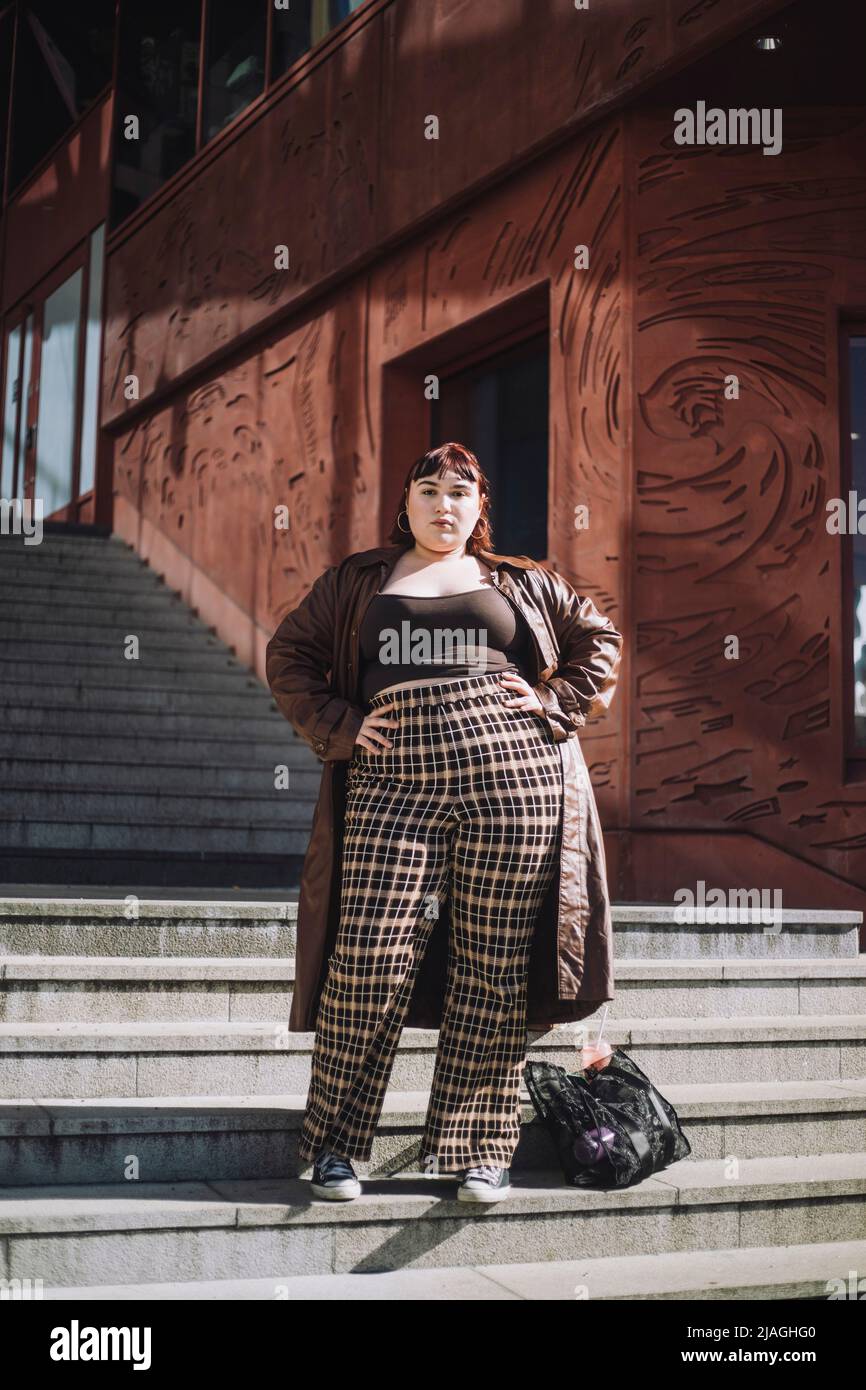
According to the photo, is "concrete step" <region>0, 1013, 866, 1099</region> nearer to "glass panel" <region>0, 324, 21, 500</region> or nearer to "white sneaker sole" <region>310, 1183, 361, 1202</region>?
"white sneaker sole" <region>310, 1183, 361, 1202</region>

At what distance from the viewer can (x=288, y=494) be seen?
1102 centimetres

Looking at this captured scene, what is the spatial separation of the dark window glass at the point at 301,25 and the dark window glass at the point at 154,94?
80.1 inches

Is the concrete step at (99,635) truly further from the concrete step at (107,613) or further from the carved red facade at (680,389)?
the carved red facade at (680,389)

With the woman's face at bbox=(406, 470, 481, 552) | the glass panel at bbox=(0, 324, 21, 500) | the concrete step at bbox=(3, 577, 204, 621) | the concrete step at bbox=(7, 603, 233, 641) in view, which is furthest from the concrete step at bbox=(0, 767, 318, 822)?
the glass panel at bbox=(0, 324, 21, 500)

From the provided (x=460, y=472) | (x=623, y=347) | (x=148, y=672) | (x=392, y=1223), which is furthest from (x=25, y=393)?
(x=392, y=1223)

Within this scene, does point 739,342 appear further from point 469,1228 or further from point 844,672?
point 469,1228

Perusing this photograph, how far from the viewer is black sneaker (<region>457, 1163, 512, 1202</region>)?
3.65m

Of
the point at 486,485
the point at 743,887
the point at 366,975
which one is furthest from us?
the point at 743,887

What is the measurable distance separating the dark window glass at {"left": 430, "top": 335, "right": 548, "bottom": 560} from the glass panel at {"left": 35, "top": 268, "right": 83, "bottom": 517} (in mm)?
8341

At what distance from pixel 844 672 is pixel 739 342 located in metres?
1.67

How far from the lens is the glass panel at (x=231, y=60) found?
11812 mm

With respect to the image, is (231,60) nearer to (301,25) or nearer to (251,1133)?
(301,25)

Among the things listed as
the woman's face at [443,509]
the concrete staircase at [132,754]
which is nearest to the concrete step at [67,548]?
the concrete staircase at [132,754]

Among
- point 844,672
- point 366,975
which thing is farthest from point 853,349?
point 366,975
